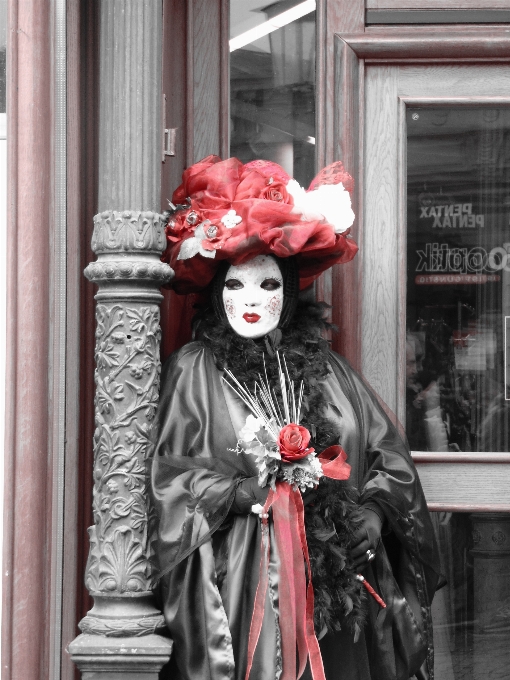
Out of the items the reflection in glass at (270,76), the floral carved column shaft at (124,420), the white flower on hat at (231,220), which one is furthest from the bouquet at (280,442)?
the reflection in glass at (270,76)

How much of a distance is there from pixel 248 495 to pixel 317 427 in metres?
0.26

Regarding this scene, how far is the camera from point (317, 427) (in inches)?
102

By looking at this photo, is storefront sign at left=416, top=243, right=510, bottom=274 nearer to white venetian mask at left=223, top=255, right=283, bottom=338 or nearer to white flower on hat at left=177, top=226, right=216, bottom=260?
white venetian mask at left=223, top=255, right=283, bottom=338

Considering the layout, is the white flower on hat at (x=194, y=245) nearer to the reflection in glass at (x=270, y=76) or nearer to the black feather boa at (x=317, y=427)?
the black feather boa at (x=317, y=427)

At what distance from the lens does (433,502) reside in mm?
3068

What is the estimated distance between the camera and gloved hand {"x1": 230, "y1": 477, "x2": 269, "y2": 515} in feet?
8.13

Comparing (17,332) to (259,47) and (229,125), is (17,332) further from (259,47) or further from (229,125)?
(259,47)

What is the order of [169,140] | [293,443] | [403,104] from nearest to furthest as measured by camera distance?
1. [293,443]
2. [169,140]
3. [403,104]

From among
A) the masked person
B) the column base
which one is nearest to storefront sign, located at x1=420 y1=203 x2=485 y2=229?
the masked person

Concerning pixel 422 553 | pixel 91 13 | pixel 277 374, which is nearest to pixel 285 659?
pixel 422 553

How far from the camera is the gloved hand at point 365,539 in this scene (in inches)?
100

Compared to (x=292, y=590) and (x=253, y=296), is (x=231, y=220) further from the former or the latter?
(x=292, y=590)

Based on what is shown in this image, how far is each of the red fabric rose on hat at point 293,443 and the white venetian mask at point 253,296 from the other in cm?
38

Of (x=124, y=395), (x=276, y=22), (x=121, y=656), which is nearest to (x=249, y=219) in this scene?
(x=124, y=395)
